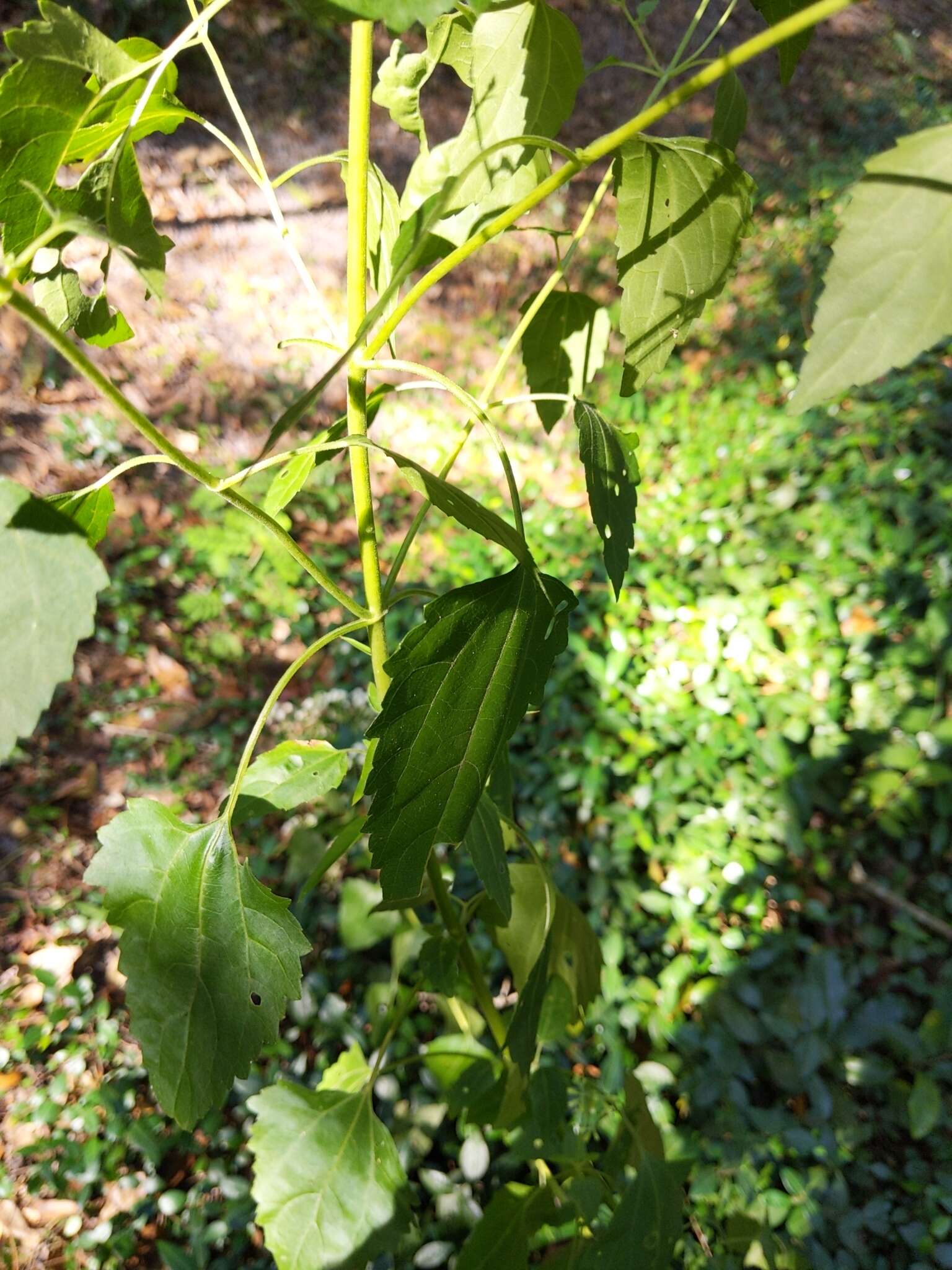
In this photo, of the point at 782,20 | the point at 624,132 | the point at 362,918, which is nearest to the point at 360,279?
the point at 624,132

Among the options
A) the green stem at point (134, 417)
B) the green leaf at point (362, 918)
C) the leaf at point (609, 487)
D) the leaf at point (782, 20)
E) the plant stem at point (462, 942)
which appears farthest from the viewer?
the green leaf at point (362, 918)

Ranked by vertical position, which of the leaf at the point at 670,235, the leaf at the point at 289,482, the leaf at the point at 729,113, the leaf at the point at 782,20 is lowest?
the leaf at the point at 289,482

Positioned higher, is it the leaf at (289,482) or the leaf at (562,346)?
the leaf at (562,346)

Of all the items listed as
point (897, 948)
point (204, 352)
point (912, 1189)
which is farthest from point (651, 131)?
point (912, 1189)

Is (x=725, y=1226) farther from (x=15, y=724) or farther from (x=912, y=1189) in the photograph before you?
(x=15, y=724)

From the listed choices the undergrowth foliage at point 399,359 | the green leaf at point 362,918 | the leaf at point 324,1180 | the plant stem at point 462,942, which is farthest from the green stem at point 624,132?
the green leaf at point 362,918

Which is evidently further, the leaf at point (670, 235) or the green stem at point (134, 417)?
the leaf at point (670, 235)

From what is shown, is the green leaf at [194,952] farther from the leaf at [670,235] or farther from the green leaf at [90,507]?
the leaf at [670,235]

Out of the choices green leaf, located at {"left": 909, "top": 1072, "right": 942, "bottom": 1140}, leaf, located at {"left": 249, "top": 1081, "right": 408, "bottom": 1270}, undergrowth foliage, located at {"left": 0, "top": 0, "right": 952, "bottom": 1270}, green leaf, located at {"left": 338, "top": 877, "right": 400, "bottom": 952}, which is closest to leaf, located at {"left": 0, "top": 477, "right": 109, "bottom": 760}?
undergrowth foliage, located at {"left": 0, "top": 0, "right": 952, "bottom": 1270}
